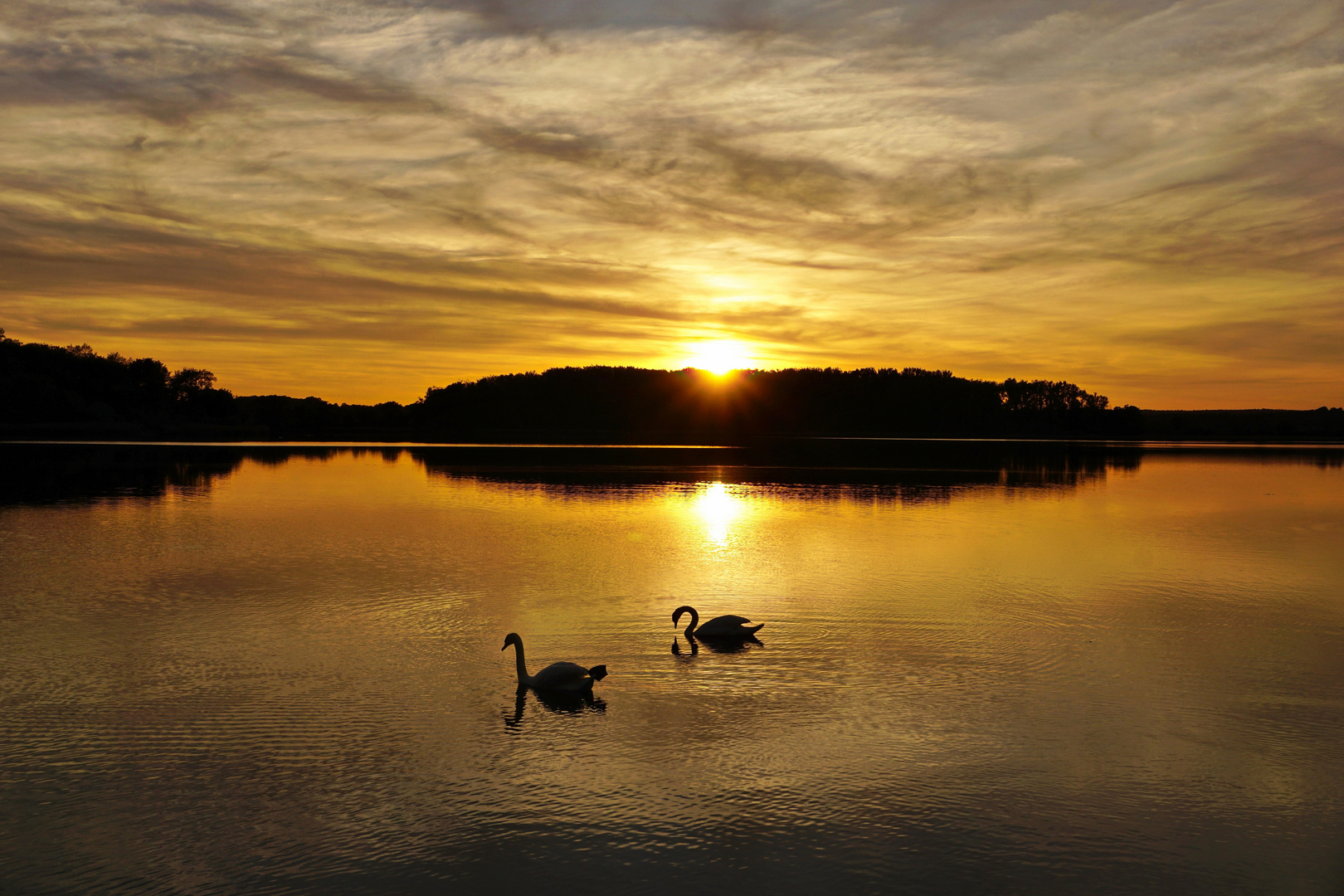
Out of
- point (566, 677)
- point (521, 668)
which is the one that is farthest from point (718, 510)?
point (566, 677)

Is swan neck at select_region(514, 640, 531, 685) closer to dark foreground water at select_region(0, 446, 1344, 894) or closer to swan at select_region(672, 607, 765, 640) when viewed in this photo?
dark foreground water at select_region(0, 446, 1344, 894)

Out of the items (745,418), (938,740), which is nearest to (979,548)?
(938,740)

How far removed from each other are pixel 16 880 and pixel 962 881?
24.2 ft

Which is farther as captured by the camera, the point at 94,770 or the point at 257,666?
the point at 257,666

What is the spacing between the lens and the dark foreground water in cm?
762

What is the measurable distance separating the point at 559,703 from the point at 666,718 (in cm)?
142

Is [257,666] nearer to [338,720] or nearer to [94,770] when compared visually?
[338,720]

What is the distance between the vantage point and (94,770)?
9.14 metres

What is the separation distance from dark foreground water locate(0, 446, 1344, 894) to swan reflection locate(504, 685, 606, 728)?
71 mm

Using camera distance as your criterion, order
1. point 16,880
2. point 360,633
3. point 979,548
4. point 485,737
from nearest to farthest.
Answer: point 16,880, point 485,737, point 360,633, point 979,548

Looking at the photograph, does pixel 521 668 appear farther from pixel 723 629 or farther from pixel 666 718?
pixel 723 629

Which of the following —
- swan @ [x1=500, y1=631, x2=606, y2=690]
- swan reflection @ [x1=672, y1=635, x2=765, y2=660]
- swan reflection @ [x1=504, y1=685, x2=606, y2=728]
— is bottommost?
swan reflection @ [x1=504, y1=685, x2=606, y2=728]

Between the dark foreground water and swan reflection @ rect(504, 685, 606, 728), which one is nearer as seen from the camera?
the dark foreground water

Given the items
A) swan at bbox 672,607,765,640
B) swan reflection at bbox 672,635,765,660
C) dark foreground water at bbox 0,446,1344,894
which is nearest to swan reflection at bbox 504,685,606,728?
dark foreground water at bbox 0,446,1344,894
